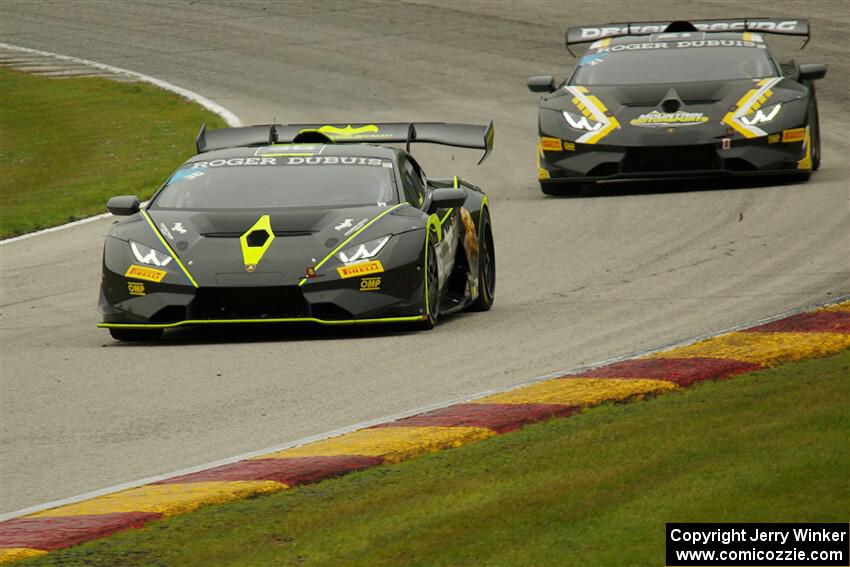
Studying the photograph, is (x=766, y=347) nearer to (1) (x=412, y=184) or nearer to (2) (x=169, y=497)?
(1) (x=412, y=184)

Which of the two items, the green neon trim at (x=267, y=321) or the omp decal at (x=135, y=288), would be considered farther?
the omp decal at (x=135, y=288)

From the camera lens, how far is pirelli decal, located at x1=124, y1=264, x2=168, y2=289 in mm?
10617

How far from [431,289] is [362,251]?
538mm

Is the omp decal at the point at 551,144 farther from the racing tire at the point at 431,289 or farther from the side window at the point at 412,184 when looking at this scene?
the racing tire at the point at 431,289

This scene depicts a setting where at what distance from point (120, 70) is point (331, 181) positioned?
1851 cm

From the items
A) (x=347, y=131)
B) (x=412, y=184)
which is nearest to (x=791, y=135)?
(x=347, y=131)

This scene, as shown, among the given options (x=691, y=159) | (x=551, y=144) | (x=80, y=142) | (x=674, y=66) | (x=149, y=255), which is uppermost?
(x=149, y=255)

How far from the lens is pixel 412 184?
1182cm

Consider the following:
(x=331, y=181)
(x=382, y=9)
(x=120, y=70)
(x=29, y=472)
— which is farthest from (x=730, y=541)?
(x=382, y=9)

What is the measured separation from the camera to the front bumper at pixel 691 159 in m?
16.9

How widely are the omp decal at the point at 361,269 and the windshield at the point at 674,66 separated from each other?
749 centimetres

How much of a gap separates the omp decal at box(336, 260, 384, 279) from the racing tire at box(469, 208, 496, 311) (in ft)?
4.73

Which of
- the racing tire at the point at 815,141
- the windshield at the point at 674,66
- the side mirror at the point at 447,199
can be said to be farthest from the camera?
the racing tire at the point at 815,141

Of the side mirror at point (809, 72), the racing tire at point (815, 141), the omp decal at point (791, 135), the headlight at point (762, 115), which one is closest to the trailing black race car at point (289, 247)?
the headlight at point (762, 115)
